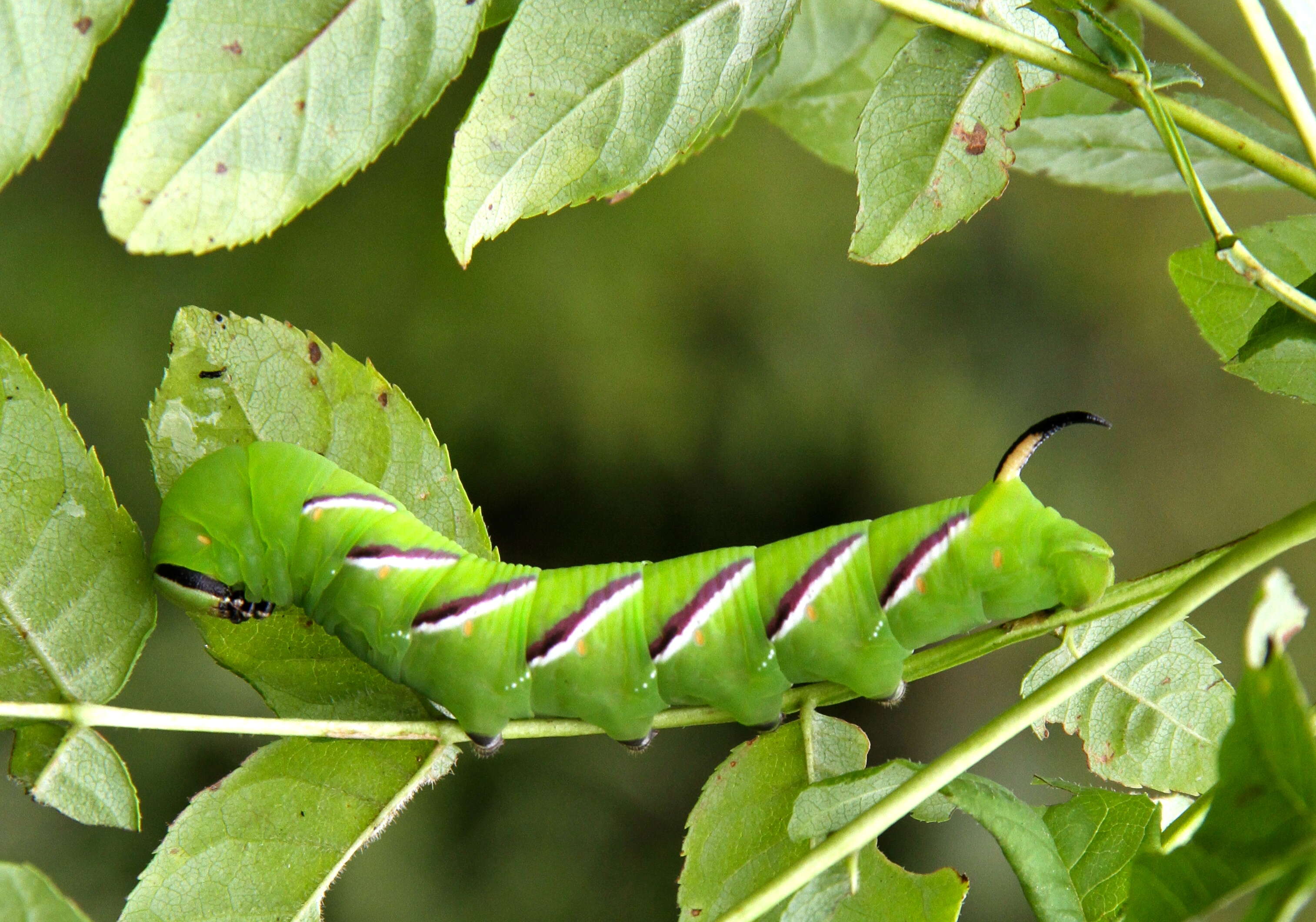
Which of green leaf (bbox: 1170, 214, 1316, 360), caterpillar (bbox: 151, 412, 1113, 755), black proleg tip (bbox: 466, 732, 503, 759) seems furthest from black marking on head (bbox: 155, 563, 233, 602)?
green leaf (bbox: 1170, 214, 1316, 360)

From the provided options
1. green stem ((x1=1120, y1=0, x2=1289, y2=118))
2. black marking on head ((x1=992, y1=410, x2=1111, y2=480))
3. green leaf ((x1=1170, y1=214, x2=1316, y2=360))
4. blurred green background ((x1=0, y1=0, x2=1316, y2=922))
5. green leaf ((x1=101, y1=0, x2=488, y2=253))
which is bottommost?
blurred green background ((x1=0, y1=0, x2=1316, y2=922))

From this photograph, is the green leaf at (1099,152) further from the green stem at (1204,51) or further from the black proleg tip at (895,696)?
the black proleg tip at (895,696)

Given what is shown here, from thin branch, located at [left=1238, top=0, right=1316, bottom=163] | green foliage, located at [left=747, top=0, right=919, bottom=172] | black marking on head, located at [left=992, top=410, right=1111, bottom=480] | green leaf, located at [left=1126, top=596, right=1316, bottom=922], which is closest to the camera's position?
green leaf, located at [left=1126, top=596, right=1316, bottom=922]

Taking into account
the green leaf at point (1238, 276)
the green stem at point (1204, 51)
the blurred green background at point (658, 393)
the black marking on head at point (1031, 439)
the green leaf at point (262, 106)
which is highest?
the green stem at point (1204, 51)

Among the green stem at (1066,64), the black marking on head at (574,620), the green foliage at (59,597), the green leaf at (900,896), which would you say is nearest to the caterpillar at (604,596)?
the black marking on head at (574,620)

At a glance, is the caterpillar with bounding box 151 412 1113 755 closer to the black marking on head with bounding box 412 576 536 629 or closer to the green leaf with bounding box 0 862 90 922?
the black marking on head with bounding box 412 576 536 629

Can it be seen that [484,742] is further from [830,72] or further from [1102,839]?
[830,72]

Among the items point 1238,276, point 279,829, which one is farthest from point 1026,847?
point 279,829

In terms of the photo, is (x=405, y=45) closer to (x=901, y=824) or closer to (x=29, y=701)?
(x=29, y=701)
